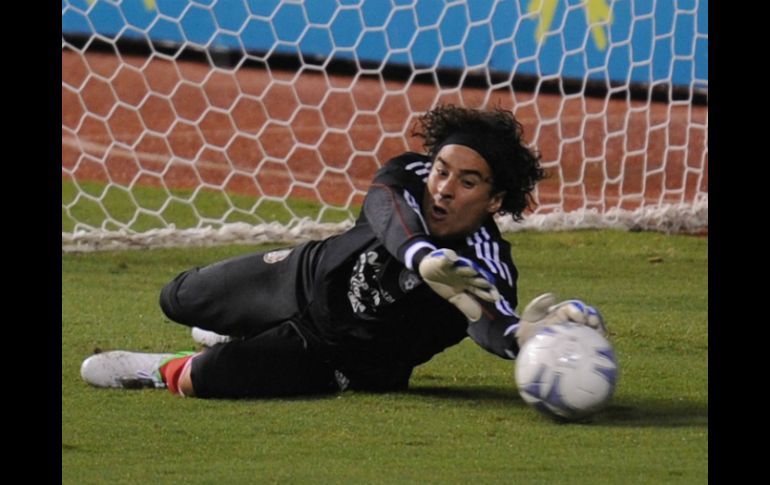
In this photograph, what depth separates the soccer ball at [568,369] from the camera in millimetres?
3881

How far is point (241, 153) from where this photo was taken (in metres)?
9.41

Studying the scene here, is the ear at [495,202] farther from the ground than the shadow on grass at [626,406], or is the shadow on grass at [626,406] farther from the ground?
the ear at [495,202]

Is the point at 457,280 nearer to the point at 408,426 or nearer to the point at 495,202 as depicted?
the point at 408,426

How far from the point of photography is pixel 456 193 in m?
4.25

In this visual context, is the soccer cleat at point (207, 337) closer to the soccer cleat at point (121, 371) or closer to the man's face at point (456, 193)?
the soccer cleat at point (121, 371)

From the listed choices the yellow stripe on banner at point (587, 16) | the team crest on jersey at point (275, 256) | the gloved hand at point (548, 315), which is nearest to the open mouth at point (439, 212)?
the gloved hand at point (548, 315)

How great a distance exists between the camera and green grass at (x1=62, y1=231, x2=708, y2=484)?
3.52 m

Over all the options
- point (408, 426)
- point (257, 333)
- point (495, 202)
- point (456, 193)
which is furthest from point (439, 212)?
point (257, 333)

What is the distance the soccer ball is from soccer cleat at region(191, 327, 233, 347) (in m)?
1.32

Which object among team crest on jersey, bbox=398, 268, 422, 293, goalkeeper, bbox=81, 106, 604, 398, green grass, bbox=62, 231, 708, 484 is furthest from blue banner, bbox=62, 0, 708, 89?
team crest on jersey, bbox=398, 268, 422, 293

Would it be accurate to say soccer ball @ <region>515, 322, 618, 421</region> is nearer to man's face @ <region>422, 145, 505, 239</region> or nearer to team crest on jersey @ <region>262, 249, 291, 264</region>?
man's face @ <region>422, 145, 505, 239</region>

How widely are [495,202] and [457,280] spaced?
59 centimetres
